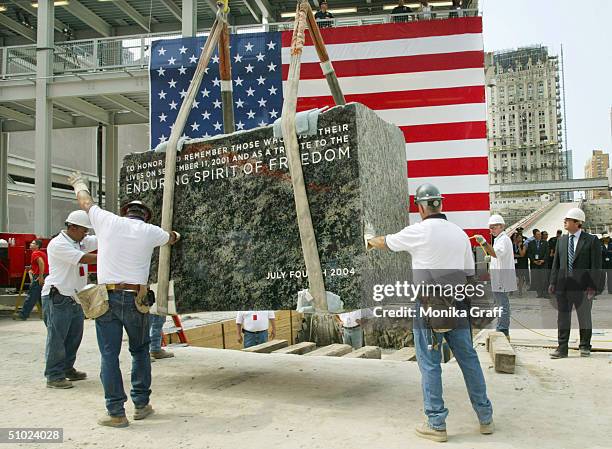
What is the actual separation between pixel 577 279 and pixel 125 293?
492cm

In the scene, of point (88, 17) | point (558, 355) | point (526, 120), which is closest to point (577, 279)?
point (558, 355)

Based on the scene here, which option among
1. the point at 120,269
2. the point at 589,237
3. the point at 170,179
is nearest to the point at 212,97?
the point at 170,179

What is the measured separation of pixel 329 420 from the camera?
3684 mm

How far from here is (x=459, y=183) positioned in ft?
23.7

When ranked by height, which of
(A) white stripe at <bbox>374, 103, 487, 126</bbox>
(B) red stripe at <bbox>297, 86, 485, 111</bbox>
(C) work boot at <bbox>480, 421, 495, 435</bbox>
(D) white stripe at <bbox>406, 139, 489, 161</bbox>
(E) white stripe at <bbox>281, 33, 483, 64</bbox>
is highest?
(E) white stripe at <bbox>281, 33, 483, 64</bbox>

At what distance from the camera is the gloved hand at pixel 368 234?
11.2ft

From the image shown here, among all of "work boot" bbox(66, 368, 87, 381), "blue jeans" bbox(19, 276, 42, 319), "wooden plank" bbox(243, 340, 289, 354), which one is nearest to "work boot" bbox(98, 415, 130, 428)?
"work boot" bbox(66, 368, 87, 381)

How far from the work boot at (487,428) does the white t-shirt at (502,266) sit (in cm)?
368

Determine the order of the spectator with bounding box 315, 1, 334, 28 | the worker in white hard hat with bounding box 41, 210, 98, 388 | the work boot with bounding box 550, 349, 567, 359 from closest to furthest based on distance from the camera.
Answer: the worker in white hard hat with bounding box 41, 210, 98, 388 → the work boot with bounding box 550, 349, 567, 359 → the spectator with bounding box 315, 1, 334, 28

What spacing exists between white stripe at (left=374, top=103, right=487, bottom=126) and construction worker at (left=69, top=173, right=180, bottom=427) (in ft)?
15.0

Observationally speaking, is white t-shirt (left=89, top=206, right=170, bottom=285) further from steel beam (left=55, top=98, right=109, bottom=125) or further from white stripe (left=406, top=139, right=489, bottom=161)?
steel beam (left=55, top=98, right=109, bottom=125)

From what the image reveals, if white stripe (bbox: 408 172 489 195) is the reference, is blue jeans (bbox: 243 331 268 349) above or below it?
below

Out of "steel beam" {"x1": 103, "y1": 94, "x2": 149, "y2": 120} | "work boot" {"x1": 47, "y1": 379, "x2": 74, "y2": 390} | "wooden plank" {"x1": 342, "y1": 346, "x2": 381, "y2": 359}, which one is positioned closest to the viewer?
"work boot" {"x1": 47, "y1": 379, "x2": 74, "y2": 390}

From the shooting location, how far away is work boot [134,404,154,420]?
3782 millimetres
